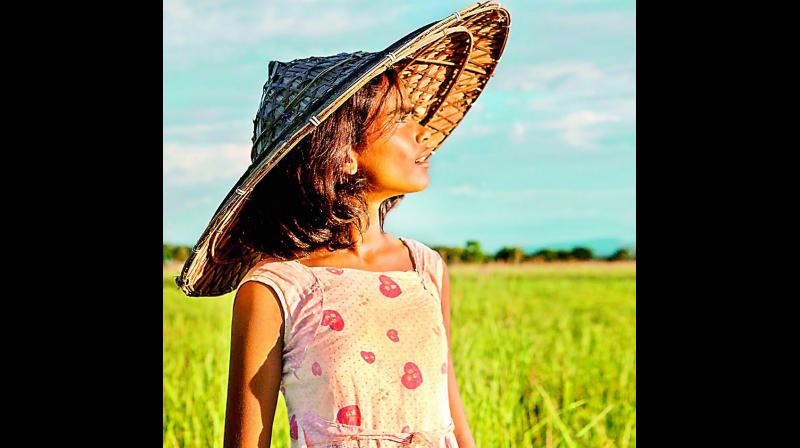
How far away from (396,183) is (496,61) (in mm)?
524

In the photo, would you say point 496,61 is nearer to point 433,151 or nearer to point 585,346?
point 433,151

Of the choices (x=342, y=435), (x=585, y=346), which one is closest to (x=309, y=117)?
(x=342, y=435)

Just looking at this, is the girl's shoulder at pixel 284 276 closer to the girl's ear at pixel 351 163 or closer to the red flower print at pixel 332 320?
the red flower print at pixel 332 320

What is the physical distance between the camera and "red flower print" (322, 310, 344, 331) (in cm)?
166

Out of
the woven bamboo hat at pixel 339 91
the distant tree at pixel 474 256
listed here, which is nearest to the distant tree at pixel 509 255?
the distant tree at pixel 474 256

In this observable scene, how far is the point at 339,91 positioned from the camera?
1.62 meters

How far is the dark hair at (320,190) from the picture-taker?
5.66 feet

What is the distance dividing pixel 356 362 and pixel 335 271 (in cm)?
18

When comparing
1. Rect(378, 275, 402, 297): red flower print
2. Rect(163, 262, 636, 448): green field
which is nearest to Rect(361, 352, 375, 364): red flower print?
Rect(378, 275, 402, 297): red flower print

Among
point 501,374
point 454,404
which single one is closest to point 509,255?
point 501,374

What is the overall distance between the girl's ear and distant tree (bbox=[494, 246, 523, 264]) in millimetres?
1701

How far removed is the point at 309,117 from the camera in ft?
5.39
